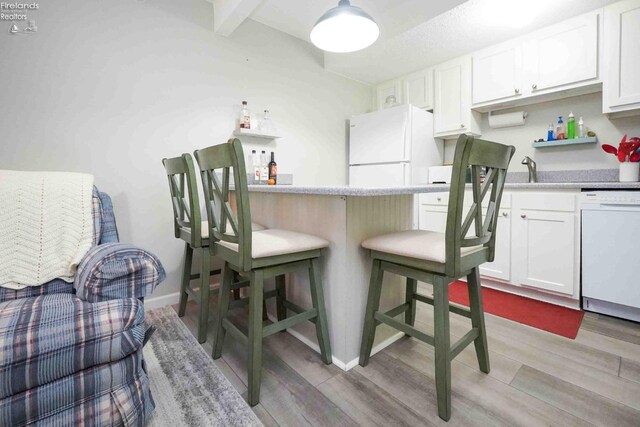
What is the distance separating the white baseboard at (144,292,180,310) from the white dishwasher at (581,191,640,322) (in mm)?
2938

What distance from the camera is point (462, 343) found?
1212 millimetres

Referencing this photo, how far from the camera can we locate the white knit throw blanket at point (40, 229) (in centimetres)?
119

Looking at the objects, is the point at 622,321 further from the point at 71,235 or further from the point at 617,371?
the point at 71,235

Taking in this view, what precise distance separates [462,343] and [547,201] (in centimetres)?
161

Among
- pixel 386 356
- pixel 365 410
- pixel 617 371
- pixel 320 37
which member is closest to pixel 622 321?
pixel 617 371

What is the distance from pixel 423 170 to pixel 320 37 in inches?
74.4

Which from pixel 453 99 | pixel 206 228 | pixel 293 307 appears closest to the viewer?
pixel 293 307

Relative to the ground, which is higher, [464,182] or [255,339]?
[464,182]

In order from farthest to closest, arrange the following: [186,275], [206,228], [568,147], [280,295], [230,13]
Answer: [568,147] → [230,13] → [186,275] → [206,228] → [280,295]

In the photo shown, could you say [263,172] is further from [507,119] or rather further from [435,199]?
[507,119]

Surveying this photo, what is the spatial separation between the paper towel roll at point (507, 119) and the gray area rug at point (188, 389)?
3.16 metres

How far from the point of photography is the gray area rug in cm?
112

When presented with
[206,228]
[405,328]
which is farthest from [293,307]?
[206,228]

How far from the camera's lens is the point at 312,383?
1.32 metres
